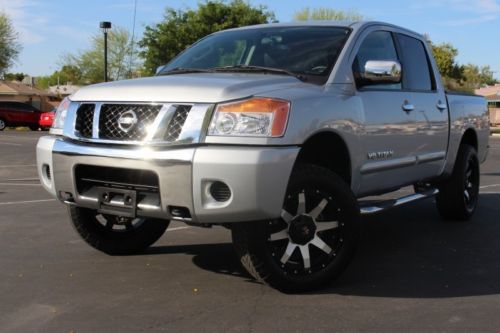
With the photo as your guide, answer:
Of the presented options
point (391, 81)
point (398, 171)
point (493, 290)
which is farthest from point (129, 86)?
point (493, 290)

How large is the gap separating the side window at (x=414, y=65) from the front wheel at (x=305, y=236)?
1.94 meters

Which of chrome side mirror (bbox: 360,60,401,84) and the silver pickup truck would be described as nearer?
the silver pickup truck

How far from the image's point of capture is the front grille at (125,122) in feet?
12.9

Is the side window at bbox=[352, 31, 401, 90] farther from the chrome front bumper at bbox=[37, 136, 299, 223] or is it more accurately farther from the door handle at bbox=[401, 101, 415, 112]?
the chrome front bumper at bbox=[37, 136, 299, 223]

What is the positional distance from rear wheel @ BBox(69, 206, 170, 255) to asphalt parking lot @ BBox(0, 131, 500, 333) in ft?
0.36

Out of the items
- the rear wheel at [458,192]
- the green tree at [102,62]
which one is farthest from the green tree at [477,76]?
the rear wheel at [458,192]

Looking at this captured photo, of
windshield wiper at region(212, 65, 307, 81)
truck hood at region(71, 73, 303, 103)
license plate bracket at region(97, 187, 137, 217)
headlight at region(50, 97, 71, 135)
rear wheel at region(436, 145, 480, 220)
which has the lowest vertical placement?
rear wheel at region(436, 145, 480, 220)

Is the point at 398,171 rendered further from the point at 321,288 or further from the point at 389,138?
the point at 321,288

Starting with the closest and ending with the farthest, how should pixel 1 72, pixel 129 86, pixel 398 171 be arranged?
pixel 129 86, pixel 398 171, pixel 1 72

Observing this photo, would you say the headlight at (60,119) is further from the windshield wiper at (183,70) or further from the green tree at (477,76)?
the green tree at (477,76)

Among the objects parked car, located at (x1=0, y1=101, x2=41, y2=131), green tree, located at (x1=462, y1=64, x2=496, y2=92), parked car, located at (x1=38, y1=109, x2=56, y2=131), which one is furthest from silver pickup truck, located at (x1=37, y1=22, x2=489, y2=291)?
green tree, located at (x1=462, y1=64, x2=496, y2=92)

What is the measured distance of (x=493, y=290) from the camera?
437cm

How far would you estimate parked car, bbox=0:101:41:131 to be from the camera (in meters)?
31.2

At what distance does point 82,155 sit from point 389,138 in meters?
2.46
